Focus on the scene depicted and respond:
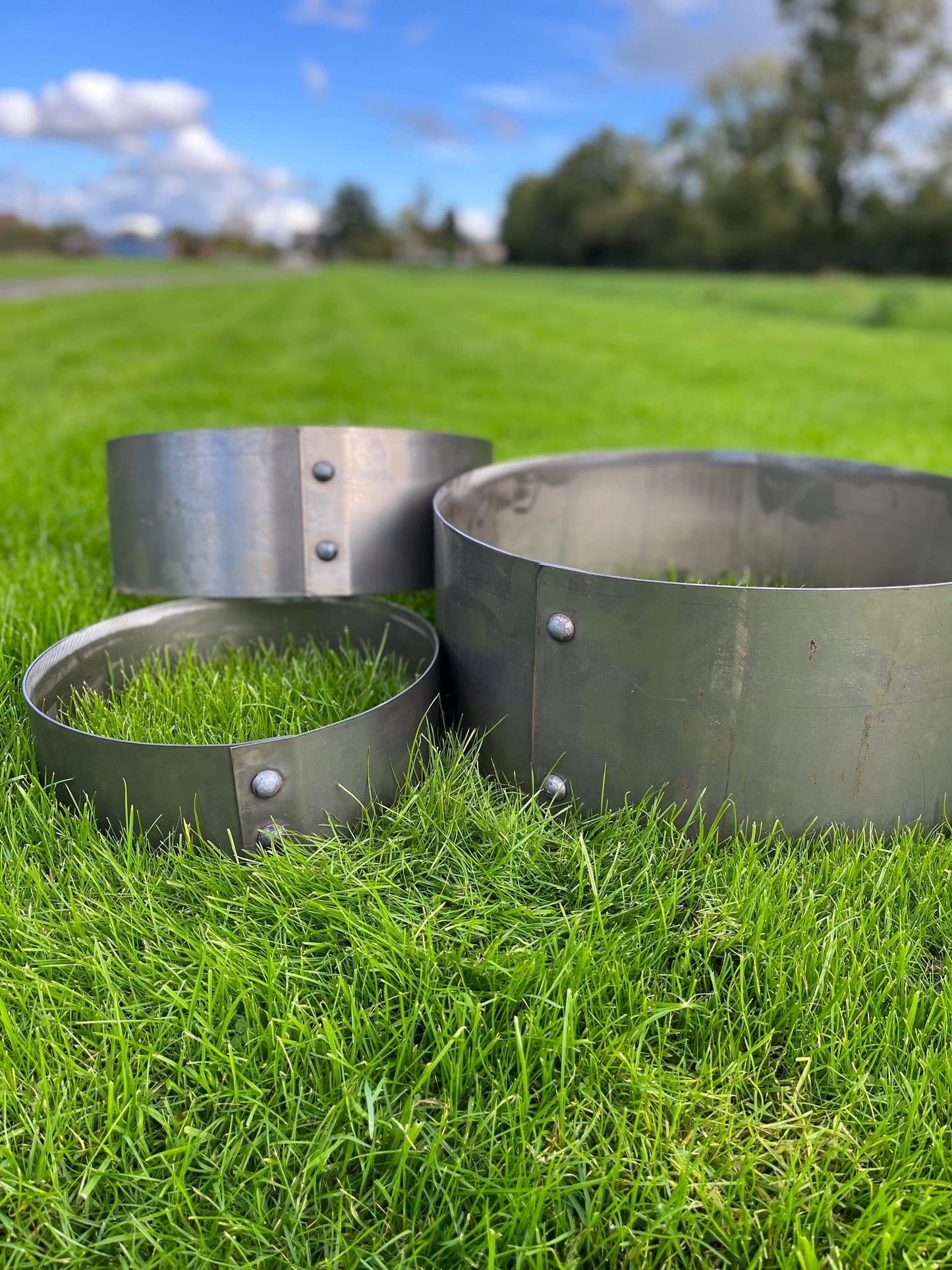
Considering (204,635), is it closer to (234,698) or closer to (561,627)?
(234,698)

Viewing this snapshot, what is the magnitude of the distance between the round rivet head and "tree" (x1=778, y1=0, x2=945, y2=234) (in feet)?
159

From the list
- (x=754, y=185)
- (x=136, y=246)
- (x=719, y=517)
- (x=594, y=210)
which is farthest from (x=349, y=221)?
(x=719, y=517)

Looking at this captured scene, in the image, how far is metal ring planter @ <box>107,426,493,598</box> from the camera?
96.4 inches

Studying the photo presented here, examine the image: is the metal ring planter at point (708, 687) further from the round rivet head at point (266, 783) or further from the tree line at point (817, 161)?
the tree line at point (817, 161)

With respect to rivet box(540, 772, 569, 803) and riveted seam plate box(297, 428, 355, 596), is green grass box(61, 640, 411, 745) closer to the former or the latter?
riveted seam plate box(297, 428, 355, 596)

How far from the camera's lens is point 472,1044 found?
4.21 ft

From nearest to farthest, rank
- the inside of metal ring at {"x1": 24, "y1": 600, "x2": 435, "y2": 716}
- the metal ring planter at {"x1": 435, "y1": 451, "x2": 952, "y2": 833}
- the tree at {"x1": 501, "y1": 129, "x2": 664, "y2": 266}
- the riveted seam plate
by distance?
the metal ring planter at {"x1": 435, "y1": 451, "x2": 952, "y2": 833} < the inside of metal ring at {"x1": 24, "y1": 600, "x2": 435, "y2": 716} < the riveted seam plate < the tree at {"x1": 501, "y1": 129, "x2": 664, "y2": 266}

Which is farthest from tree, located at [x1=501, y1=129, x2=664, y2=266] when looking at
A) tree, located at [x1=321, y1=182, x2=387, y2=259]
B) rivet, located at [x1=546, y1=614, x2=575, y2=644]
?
rivet, located at [x1=546, y1=614, x2=575, y2=644]

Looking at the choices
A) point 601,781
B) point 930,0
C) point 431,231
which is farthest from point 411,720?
point 431,231

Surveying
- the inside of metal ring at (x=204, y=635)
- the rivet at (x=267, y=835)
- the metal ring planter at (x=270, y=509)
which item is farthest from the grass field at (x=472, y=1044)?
the metal ring planter at (x=270, y=509)

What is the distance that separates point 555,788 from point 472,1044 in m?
0.58

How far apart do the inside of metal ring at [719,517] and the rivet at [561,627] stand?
3.21 ft

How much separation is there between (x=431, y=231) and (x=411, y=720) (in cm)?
9449

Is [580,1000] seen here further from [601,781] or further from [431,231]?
[431,231]
